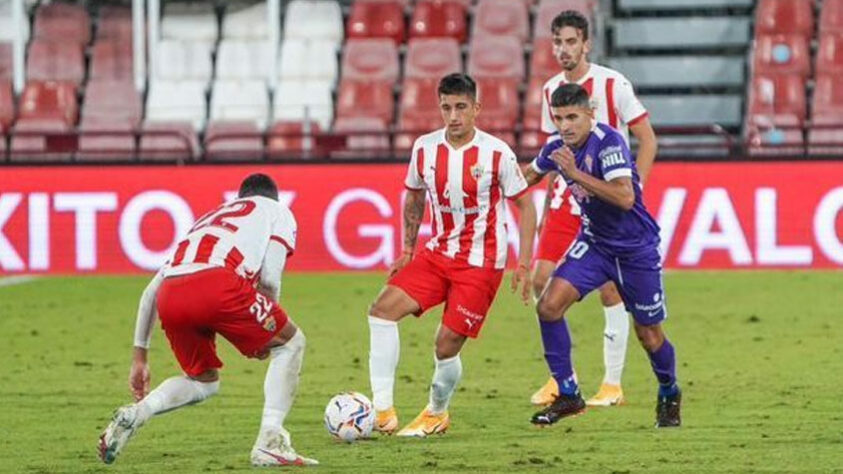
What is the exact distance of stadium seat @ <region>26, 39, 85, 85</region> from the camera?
92.9 ft

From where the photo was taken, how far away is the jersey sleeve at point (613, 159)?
10.9m

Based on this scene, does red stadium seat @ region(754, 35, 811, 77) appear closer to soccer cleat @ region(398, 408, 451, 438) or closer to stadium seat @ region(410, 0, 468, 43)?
stadium seat @ region(410, 0, 468, 43)

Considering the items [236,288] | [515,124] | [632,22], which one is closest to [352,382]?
[236,288]

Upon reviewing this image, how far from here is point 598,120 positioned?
12.3 meters

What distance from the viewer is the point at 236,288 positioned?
384 inches

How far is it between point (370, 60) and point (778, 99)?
5371mm

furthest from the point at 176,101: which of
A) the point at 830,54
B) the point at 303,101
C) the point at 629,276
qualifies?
the point at 629,276

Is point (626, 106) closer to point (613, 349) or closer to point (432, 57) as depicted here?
point (613, 349)

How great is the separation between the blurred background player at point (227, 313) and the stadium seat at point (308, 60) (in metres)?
17.7

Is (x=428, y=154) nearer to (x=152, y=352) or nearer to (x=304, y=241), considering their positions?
(x=152, y=352)

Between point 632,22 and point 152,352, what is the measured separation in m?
13.8

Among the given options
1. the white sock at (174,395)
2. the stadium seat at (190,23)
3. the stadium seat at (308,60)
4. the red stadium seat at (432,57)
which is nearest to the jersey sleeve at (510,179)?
the white sock at (174,395)

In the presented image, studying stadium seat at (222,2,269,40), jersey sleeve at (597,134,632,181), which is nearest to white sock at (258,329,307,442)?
jersey sleeve at (597,134,632,181)

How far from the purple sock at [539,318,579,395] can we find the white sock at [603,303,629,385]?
3.88ft
